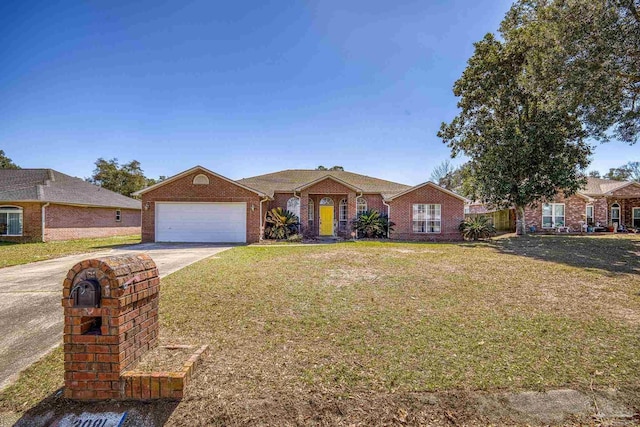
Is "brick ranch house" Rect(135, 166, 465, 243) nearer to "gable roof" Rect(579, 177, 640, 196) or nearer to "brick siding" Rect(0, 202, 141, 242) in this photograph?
"brick siding" Rect(0, 202, 141, 242)

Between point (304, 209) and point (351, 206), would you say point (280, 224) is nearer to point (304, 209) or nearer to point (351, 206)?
point (304, 209)

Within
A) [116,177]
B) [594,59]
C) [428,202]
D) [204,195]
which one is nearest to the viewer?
[594,59]

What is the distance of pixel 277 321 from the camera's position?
174 inches

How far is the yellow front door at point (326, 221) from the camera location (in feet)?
65.2

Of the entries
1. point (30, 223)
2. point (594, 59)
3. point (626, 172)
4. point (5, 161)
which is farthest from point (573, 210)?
point (5, 161)

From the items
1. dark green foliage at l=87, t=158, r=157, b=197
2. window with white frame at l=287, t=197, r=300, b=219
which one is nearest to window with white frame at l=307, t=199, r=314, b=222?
window with white frame at l=287, t=197, r=300, b=219

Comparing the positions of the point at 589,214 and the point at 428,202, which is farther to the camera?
the point at 589,214

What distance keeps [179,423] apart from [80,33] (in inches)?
536

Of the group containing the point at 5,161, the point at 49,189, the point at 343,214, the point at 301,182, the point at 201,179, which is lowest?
the point at 343,214

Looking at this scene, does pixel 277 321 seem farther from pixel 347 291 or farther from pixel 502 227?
pixel 502 227

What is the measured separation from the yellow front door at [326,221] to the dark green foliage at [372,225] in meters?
1.88

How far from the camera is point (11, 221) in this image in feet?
56.9

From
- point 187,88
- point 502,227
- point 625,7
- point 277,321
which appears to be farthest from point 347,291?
point 502,227

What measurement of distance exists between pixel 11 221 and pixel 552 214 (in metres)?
37.1
